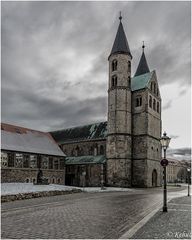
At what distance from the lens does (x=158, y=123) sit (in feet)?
204

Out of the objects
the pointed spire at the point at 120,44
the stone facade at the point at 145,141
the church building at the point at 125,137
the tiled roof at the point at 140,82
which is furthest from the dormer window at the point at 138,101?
the pointed spire at the point at 120,44

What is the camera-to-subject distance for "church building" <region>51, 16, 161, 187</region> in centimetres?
5441

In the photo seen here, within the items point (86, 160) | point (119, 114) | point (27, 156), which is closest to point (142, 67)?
point (119, 114)

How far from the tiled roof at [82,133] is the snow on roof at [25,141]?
9355 mm

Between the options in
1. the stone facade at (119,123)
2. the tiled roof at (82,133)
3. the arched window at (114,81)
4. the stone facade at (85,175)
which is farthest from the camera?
the tiled roof at (82,133)

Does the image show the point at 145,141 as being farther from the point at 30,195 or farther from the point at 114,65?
the point at 30,195

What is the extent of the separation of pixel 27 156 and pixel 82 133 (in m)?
20.1

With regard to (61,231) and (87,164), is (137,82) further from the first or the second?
(61,231)

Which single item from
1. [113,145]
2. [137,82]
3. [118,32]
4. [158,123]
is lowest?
[113,145]

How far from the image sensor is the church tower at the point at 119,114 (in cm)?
5381

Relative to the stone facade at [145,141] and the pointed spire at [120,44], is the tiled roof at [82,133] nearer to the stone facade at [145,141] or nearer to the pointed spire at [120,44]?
the stone facade at [145,141]

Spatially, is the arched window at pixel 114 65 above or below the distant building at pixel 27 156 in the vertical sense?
above

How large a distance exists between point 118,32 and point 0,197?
45.5 m

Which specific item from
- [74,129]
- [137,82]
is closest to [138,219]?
[137,82]
